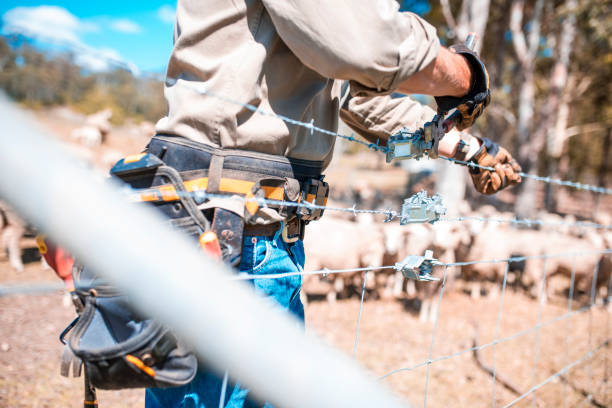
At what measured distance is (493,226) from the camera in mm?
7848

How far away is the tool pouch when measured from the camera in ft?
3.29

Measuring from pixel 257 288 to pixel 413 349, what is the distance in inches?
171

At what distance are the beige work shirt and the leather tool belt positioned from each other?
0.05 meters

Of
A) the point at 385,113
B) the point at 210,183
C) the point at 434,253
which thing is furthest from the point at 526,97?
the point at 210,183

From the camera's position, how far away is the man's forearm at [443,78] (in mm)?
1173

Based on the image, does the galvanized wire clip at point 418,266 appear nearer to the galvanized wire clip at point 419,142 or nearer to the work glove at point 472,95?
the galvanized wire clip at point 419,142

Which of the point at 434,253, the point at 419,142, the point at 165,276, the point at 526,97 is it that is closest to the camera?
the point at 165,276

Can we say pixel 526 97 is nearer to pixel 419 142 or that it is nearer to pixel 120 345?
pixel 419 142

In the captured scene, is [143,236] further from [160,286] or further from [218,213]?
[218,213]

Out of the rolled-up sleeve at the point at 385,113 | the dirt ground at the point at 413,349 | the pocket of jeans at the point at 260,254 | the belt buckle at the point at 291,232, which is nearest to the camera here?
the pocket of jeans at the point at 260,254

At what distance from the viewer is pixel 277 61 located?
125 centimetres

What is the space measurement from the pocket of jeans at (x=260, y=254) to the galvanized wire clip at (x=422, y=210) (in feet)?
1.57

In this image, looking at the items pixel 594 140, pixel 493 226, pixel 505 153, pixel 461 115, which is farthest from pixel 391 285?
pixel 594 140

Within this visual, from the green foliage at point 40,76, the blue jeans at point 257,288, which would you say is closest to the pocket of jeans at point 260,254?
the blue jeans at point 257,288
